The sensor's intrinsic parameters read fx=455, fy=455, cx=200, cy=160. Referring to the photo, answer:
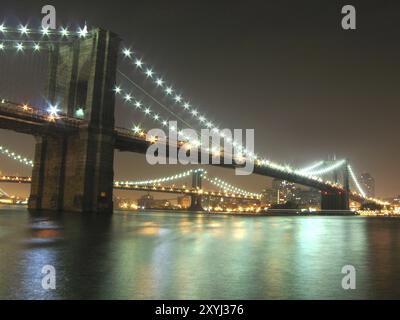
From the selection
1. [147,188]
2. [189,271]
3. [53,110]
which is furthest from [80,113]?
[147,188]

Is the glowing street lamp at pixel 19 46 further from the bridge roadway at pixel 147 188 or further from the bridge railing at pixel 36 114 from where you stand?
the bridge roadway at pixel 147 188

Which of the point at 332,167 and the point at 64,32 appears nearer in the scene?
the point at 64,32

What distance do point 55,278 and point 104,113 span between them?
4014 cm

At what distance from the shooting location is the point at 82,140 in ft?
151

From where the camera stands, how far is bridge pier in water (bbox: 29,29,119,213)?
4544 centimetres

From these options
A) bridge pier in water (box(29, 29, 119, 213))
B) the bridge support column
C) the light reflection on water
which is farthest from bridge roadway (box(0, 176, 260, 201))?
the light reflection on water

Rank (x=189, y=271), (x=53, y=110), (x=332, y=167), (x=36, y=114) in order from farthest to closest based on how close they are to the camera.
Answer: (x=332, y=167)
(x=53, y=110)
(x=36, y=114)
(x=189, y=271)

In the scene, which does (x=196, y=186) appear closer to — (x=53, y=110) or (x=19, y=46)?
(x=53, y=110)

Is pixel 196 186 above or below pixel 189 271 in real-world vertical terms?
above

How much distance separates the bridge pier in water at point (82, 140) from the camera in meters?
45.4

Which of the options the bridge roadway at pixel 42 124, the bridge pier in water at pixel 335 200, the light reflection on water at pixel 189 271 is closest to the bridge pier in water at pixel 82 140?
the bridge roadway at pixel 42 124

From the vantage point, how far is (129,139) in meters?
53.1

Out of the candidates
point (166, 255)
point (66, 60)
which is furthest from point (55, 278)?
point (66, 60)
